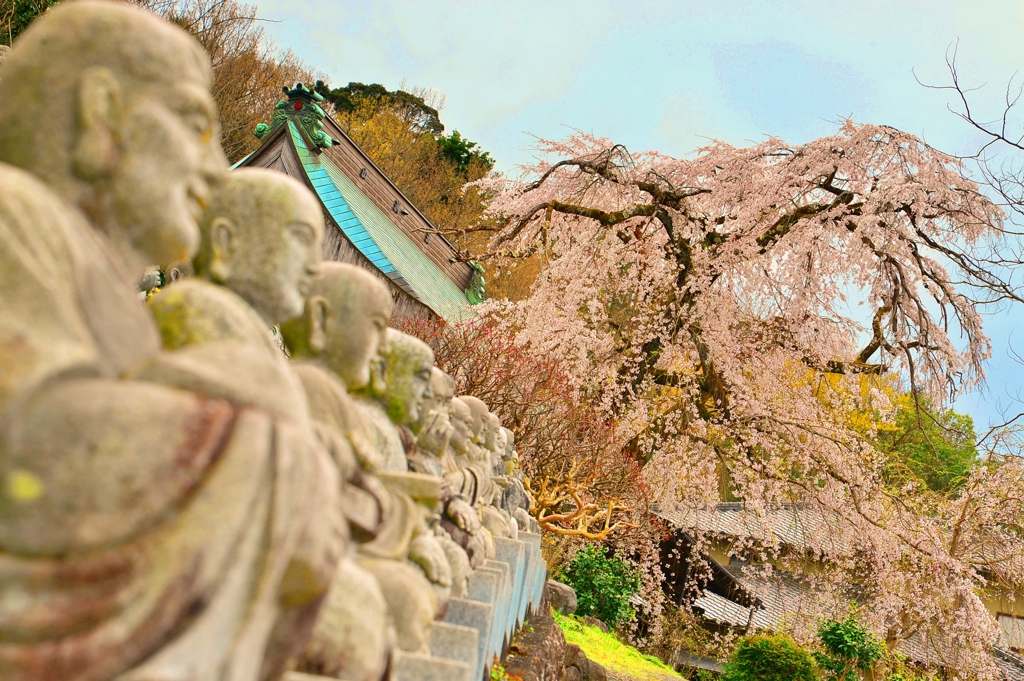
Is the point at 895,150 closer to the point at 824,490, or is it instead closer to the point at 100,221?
the point at 824,490

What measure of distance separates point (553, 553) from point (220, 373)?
43.5 feet

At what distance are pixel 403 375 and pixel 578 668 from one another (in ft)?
21.1

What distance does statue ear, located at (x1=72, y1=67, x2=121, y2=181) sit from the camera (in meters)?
1.68

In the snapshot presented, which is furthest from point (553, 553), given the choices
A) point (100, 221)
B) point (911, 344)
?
point (100, 221)

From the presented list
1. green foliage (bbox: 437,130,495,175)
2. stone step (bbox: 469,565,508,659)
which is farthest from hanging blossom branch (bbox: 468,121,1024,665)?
green foliage (bbox: 437,130,495,175)

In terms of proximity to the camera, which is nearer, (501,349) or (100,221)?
(100,221)

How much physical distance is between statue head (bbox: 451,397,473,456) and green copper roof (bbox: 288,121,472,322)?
9.71 meters

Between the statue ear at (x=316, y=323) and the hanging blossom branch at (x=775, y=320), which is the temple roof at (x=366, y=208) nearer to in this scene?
the hanging blossom branch at (x=775, y=320)

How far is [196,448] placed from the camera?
137 centimetres

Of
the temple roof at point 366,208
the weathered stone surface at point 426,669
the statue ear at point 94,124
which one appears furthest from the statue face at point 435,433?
the temple roof at point 366,208

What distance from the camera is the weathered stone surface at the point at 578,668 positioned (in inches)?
341

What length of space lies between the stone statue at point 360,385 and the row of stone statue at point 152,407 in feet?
0.17

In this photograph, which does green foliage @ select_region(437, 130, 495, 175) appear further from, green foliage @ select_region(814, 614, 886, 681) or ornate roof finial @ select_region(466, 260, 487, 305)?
green foliage @ select_region(814, 614, 886, 681)

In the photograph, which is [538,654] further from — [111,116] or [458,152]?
[458,152]
